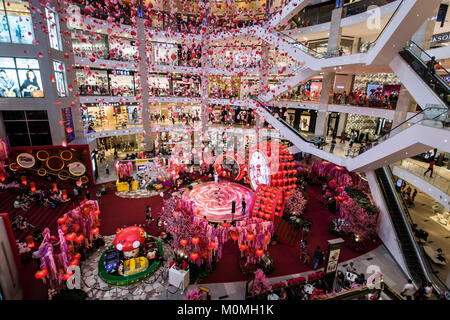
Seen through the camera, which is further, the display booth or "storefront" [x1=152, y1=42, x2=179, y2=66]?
"storefront" [x1=152, y1=42, x2=179, y2=66]

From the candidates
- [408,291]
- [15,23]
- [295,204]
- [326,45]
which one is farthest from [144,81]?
[408,291]

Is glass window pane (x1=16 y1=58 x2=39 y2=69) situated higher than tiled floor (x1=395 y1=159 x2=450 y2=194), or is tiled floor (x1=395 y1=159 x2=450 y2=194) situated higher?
glass window pane (x1=16 y1=58 x2=39 y2=69)

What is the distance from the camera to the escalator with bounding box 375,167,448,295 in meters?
9.61

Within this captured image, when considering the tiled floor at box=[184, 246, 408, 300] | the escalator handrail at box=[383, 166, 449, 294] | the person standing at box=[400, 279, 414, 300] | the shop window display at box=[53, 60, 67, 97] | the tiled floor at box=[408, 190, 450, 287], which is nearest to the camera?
the person standing at box=[400, 279, 414, 300]

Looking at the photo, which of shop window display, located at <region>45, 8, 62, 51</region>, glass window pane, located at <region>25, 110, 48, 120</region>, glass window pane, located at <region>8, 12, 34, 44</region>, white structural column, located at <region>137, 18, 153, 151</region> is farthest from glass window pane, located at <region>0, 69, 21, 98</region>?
white structural column, located at <region>137, 18, 153, 151</region>

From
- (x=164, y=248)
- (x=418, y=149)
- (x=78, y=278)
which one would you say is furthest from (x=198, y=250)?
(x=418, y=149)

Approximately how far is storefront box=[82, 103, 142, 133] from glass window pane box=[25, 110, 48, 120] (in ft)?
21.7

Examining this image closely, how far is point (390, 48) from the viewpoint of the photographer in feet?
35.7

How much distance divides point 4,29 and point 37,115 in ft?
15.5

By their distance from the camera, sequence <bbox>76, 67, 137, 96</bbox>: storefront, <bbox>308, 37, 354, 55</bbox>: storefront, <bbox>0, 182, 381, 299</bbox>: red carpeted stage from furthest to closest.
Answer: <bbox>76, 67, 137, 96</bbox>: storefront < <bbox>308, 37, 354, 55</bbox>: storefront < <bbox>0, 182, 381, 299</bbox>: red carpeted stage

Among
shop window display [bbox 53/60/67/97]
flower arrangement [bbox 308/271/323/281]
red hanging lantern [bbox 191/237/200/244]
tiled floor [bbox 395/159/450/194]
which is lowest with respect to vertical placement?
flower arrangement [bbox 308/271/323/281]

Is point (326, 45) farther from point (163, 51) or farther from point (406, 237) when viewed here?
point (406, 237)

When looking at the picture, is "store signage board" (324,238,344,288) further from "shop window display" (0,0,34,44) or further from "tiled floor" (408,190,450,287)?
"shop window display" (0,0,34,44)

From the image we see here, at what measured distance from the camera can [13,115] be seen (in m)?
14.6
